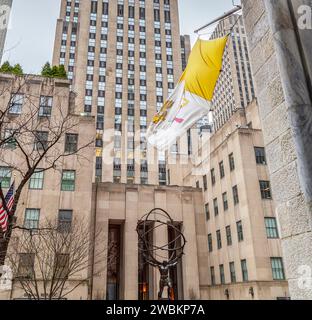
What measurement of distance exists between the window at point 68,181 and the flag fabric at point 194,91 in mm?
26363

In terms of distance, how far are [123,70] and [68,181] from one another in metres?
60.6

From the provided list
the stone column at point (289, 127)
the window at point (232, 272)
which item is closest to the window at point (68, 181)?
the window at point (232, 272)

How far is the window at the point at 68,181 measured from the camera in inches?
1395

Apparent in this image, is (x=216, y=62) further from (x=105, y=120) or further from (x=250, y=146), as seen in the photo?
(x=105, y=120)

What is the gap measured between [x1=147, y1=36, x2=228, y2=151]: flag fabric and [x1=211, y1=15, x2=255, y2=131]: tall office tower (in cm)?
11750

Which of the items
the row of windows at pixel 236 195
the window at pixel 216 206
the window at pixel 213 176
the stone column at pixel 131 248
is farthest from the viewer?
the window at pixel 213 176

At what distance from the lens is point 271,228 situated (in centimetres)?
3472

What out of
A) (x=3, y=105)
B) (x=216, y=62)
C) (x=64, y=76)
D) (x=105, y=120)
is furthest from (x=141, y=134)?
(x=216, y=62)

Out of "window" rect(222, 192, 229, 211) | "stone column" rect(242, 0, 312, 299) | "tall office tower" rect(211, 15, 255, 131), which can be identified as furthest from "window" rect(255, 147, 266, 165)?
"tall office tower" rect(211, 15, 255, 131)

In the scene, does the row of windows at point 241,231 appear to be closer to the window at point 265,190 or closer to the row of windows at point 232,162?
the window at point 265,190

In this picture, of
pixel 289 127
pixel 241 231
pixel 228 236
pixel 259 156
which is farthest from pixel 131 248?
pixel 289 127

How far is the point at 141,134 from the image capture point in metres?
83.8
